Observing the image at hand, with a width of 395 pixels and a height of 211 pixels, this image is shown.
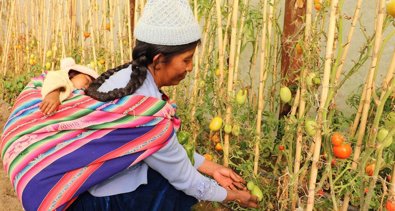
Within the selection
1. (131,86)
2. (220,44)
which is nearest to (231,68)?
(220,44)

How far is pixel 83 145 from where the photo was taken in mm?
1192

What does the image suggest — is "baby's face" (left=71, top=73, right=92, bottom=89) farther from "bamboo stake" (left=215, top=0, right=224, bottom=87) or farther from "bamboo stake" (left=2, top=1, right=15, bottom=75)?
"bamboo stake" (left=2, top=1, right=15, bottom=75)

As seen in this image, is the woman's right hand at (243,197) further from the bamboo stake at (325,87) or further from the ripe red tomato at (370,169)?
the ripe red tomato at (370,169)

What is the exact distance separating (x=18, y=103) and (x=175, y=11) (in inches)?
23.5

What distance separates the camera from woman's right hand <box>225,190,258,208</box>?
142cm

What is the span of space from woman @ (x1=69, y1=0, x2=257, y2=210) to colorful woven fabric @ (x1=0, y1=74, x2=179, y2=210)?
0.16 ft

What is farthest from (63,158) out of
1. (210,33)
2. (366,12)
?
(366,12)

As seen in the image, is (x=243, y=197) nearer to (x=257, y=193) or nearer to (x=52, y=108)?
(x=257, y=193)

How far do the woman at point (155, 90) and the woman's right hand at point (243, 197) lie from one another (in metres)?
0.03

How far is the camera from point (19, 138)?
49.6 inches

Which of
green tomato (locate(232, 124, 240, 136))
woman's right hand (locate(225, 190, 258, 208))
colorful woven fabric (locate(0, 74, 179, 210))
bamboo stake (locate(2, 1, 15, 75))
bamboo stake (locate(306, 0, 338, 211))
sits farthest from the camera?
bamboo stake (locate(2, 1, 15, 75))

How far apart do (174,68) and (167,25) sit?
0.42ft

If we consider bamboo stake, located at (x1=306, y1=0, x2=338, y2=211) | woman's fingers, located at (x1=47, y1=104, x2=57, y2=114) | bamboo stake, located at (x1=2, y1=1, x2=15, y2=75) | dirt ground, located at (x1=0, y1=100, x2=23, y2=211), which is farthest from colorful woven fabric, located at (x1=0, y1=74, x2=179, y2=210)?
bamboo stake, located at (x1=2, y1=1, x2=15, y2=75)

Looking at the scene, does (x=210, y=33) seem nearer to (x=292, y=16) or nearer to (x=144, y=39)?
(x=292, y=16)
